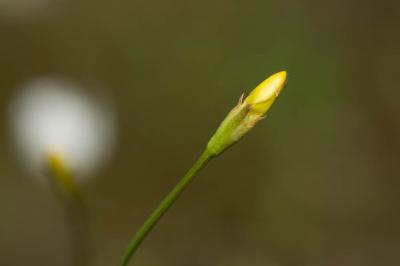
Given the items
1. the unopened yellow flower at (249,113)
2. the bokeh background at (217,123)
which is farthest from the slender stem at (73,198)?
the bokeh background at (217,123)

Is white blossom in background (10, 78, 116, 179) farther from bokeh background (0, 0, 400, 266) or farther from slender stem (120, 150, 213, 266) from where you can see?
slender stem (120, 150, 213, 266)

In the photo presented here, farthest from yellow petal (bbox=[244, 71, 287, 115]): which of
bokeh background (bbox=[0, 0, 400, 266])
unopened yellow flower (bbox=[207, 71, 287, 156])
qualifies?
bokeh background (bbox=[0, 0, 400, 266])

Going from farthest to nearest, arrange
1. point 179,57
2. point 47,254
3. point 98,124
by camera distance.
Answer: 1. point 179,57
2. point 98,124
3. point 47,254

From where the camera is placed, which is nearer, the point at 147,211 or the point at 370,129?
the point at 147,211

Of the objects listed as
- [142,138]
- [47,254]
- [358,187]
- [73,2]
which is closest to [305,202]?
[358,187]

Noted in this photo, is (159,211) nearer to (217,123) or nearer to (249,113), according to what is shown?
(249,113)

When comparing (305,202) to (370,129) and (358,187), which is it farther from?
(370,129)

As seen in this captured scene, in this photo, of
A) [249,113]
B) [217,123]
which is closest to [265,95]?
[249,113]
